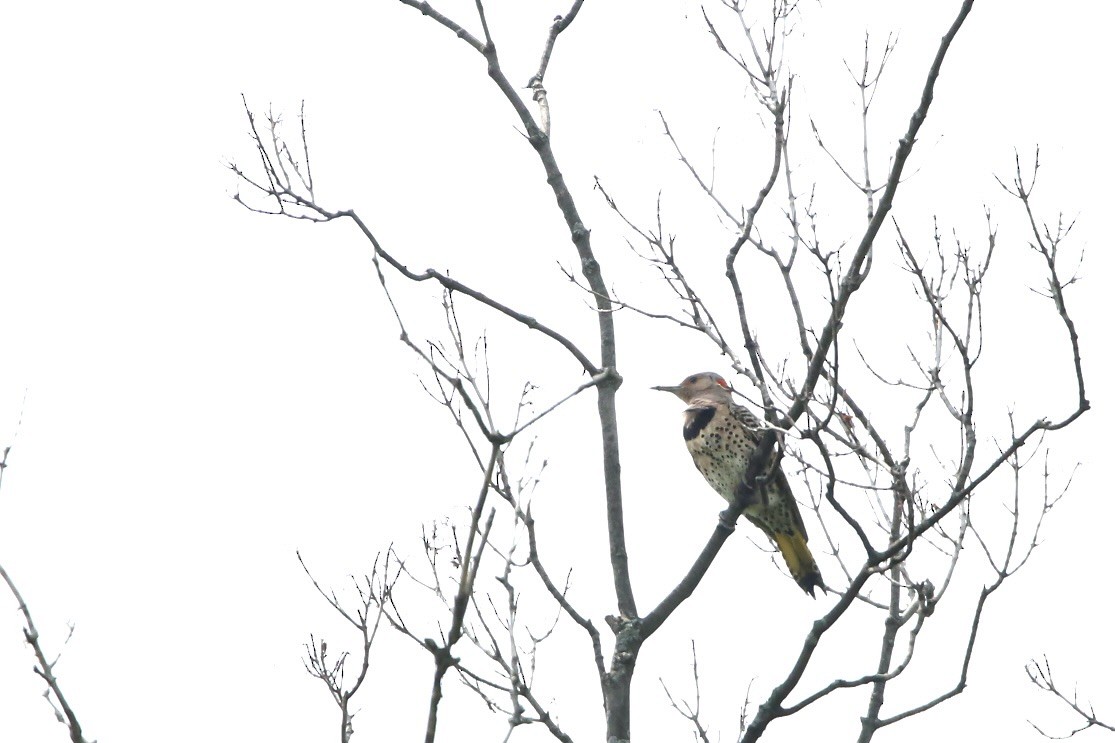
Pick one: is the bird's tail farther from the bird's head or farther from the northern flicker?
the bird's head

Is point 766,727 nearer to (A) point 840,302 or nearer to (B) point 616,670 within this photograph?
(B) point 616,670

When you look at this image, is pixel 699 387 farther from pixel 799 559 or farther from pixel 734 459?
pixel 799 559

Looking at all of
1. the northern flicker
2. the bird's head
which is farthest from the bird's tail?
the bird's head

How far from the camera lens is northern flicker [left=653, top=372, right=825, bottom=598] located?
7.07m

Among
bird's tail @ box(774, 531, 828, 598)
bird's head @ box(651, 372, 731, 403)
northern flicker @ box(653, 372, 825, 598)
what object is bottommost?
bird's tail @ box(774, 531, 828, 598)

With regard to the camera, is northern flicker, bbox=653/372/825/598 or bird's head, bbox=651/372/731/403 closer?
northern flicker, bbox=653/372/825/598

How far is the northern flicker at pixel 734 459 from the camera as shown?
707 centimetres

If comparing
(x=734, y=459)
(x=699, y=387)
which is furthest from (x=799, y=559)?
(x=699, y=387)

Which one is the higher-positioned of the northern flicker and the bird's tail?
the northern flicker

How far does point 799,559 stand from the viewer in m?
7.18

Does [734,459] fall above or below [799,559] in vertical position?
above

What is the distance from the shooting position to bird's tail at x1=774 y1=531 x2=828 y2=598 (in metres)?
7.10

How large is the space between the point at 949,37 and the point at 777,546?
369 cm

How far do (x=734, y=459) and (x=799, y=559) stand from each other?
0.73m
